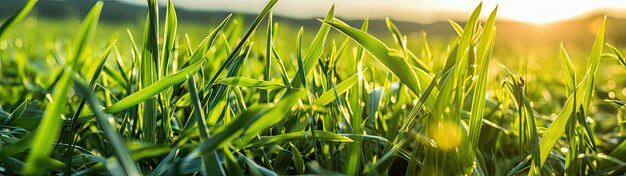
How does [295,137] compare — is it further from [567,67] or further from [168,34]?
[567,67]

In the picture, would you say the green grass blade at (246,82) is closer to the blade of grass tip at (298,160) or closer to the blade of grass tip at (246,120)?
the blade of grass tip at (298,160)

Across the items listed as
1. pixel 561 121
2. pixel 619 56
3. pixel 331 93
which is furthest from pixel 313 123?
pixel 619 56

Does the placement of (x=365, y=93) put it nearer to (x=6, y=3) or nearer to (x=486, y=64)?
(x=486, y=64)

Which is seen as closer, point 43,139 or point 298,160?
point 43,139

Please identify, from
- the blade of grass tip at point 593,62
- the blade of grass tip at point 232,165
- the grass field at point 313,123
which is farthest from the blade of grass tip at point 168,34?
the blade of grass tip at point 593,62

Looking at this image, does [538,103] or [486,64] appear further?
[538,103]

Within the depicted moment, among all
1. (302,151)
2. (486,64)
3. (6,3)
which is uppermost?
(6,3)

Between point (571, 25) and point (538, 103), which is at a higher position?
point (571, 25)

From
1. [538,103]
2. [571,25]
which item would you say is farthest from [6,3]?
[538,103]
